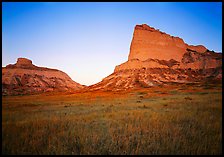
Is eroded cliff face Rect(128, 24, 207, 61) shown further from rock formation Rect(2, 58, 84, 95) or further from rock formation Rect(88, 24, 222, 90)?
rock formation Rect(2, 58, 84, 95)

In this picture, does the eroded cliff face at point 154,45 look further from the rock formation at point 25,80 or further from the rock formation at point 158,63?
the rock formation at point 25,80

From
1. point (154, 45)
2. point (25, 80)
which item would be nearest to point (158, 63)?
point (154, 45)

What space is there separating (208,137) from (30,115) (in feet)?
14.7

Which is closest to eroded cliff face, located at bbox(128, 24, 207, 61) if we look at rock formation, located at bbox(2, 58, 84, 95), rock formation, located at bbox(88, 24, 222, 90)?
rock formation, located at bbox(88, 24, 222, 90)

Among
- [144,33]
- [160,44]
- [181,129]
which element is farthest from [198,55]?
[181,129]

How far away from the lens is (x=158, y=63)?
70312mm

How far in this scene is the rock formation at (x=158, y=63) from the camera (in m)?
54.3

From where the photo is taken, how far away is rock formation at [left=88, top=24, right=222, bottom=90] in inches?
2137

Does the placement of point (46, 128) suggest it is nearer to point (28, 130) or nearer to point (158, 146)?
point (28, 130)

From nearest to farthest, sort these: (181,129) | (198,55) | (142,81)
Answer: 1. (181,129)
2. (142,81)
3. (198,55)

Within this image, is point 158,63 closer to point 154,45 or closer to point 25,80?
point 154,45

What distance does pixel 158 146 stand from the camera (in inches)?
137

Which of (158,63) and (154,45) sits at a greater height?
(154,45)

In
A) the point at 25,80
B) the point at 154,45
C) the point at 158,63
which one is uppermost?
the point at 154,45
